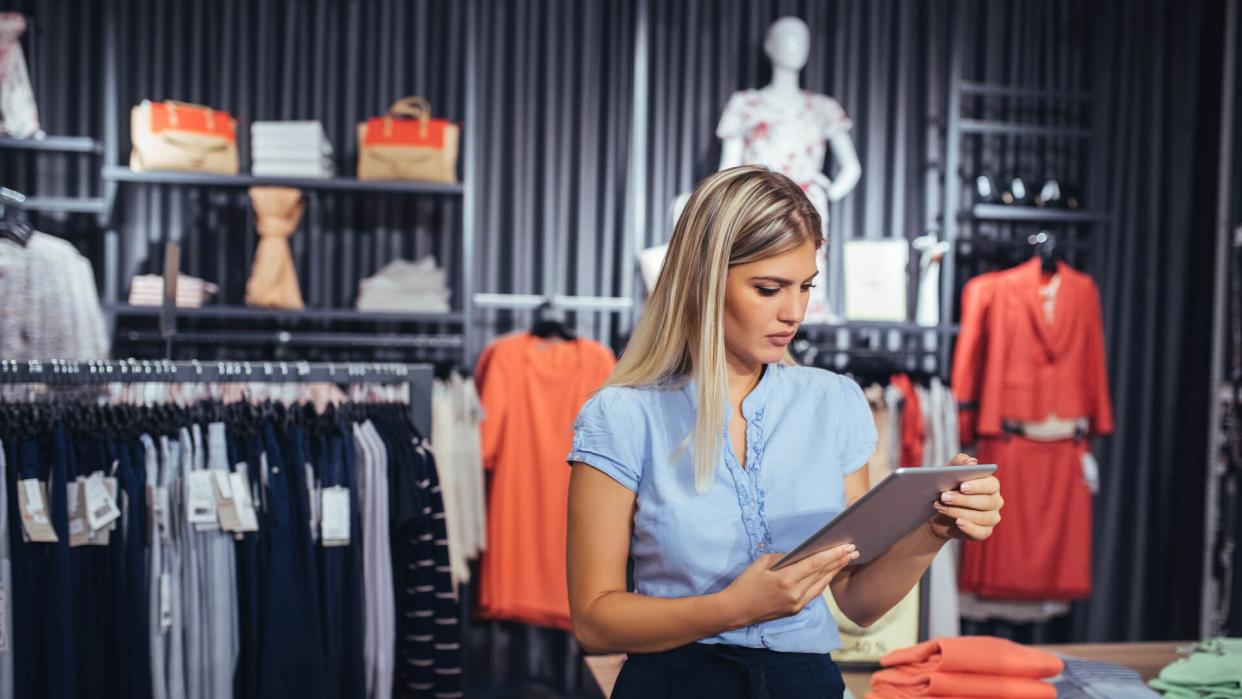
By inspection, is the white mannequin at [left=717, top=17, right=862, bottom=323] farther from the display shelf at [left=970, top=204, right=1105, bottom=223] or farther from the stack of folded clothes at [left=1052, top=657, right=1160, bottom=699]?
the stack of folded clothes at [left=1052, top=657, right=1160, bottom=699]

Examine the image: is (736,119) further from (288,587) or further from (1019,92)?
(288,587)

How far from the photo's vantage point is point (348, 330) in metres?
4.20

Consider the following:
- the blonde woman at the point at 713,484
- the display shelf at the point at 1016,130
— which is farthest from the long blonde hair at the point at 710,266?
the display shelf at the point at 1016,130

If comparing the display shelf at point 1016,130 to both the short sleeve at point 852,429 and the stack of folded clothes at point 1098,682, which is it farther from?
the short sleeve at point 852,429

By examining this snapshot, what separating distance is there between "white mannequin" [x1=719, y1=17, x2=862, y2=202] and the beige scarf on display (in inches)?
66.0

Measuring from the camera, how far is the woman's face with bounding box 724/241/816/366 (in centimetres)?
130

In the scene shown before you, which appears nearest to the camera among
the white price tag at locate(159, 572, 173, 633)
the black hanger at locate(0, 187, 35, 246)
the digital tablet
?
the digital tablet

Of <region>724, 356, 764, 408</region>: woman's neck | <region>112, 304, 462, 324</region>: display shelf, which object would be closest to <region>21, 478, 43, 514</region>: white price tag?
<region>724, 356, 764, 408</region>: woman's neck

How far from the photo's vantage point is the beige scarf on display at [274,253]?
3.78 m

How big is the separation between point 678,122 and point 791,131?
0.55 meters

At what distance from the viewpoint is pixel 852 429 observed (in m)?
1.44

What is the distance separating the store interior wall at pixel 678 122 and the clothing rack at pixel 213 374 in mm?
1582

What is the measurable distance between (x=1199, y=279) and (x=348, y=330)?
3691 millimetres

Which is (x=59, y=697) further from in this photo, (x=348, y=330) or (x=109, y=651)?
(x=348, y=330)
